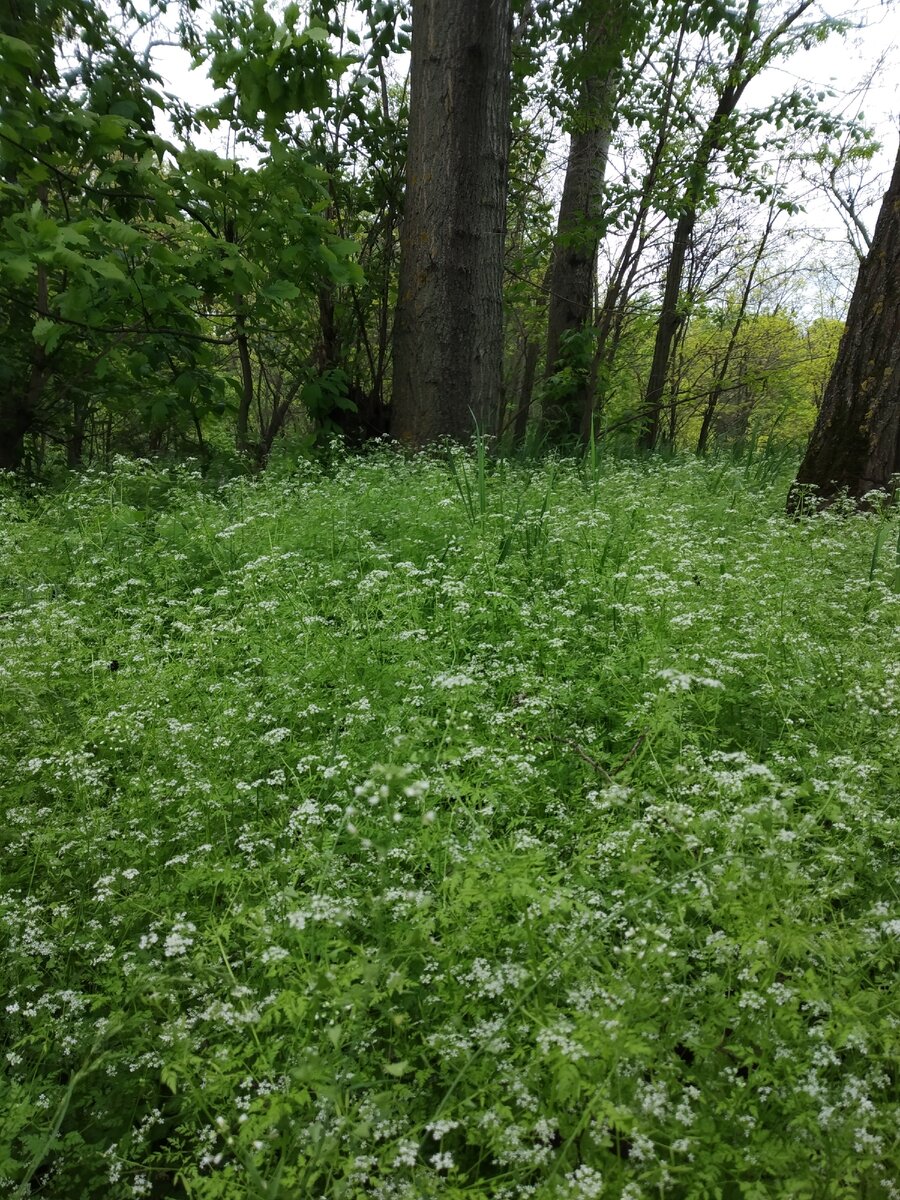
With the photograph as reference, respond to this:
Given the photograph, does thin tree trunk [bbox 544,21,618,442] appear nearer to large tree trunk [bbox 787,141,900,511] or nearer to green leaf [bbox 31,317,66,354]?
large tree trunk [bbox 787,141,900,511]

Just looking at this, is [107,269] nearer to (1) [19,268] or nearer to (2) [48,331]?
(1) [19,268]

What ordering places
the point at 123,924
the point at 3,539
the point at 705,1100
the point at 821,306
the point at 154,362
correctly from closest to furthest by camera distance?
the point at 705,1100 < the point at 123,924 < the point at 3,539 < the point at 154,362 < the point at 821,306

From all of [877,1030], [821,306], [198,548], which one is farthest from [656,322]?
[821,306]

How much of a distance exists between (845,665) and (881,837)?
94cm

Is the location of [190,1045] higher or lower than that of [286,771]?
lower

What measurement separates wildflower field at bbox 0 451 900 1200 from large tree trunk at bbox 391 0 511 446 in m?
2.87

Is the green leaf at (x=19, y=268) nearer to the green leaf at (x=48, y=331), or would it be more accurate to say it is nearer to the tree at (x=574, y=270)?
the green leaf at (x=48, y=331)

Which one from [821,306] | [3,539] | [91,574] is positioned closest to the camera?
[91,574]

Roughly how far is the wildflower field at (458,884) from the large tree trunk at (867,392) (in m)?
1.85

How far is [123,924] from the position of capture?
2.02 meters

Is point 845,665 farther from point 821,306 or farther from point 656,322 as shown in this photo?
point 821,306

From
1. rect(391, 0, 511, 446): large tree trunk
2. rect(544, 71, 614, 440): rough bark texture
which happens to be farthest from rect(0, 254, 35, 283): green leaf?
rect(544, 71, 614, 440): rough bark texture

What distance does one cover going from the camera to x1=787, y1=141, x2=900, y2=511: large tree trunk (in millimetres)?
4898

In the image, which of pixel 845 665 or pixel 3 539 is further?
pixel 3 539
